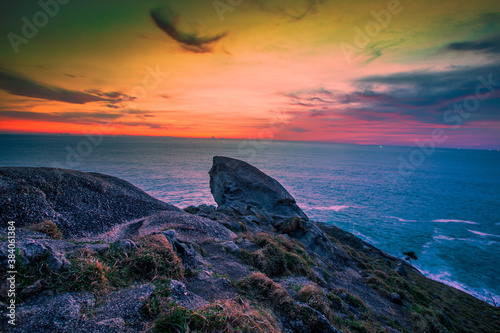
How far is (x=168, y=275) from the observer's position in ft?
22.3

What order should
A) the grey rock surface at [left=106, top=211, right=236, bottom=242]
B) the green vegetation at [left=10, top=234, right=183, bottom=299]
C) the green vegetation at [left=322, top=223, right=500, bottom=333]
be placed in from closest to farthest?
1. the green vegetation at [left=10, top=234, right=183, bottom=299]
2. the green vegetation at [left=322, top=223, right=500, bottom=333]
3. the grey rock surface at [left=106, top=211, right=236, bottom=242]

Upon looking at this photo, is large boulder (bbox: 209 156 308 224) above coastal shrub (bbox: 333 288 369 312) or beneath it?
above

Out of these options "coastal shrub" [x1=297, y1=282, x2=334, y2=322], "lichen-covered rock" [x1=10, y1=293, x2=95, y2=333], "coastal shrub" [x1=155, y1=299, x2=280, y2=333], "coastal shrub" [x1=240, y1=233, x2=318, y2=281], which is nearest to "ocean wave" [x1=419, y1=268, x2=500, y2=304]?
"coastal shrub" [x1=240, y1=233, x2=318, y2=281]

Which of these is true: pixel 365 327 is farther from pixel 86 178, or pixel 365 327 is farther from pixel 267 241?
pixel 86 178

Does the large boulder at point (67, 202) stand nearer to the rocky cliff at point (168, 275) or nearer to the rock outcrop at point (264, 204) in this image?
the rocky cliff at point (168, 275)

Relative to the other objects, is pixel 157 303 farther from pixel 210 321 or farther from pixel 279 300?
pixel 279 300

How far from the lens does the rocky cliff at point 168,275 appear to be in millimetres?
4703

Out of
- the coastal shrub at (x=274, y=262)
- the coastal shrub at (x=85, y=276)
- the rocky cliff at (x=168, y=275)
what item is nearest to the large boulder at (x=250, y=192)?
the rocky cliff at (x=168, y=275)

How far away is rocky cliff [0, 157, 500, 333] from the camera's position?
4703mm

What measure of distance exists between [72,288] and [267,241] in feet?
29.1

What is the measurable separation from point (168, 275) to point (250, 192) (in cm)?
2250

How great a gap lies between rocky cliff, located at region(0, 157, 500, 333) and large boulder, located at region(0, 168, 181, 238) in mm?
66

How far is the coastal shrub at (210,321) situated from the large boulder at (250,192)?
56.8ft

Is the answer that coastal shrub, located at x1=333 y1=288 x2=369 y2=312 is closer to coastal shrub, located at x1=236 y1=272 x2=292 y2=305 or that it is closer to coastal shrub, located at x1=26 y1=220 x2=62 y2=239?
coastal shrub, located at x1=236 y1=272 x2=292 y2=305
